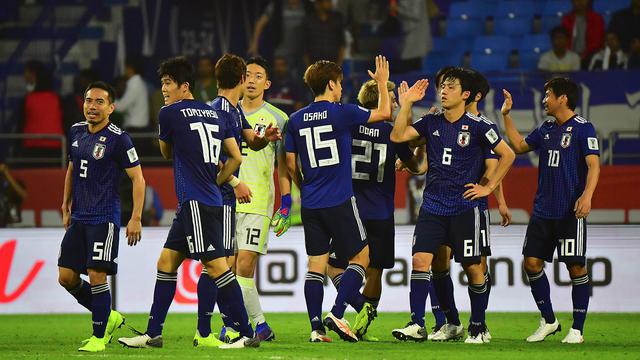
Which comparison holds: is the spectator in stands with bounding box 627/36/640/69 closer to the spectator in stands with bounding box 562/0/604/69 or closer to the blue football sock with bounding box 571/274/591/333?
the spectator in stands with bounding box 562/0/604/69

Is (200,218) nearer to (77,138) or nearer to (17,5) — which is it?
(77,138)

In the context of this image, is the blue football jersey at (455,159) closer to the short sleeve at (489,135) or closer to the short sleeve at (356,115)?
the short sleeve at (489,135)

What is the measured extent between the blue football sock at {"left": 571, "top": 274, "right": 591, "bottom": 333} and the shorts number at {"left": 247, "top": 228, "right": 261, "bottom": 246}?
2.61m

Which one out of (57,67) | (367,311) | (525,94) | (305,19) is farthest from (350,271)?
(57,67)

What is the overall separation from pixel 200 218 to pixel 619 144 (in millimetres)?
8494

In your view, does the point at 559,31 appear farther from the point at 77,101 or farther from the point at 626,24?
the point at 77,101

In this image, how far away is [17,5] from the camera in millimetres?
20766

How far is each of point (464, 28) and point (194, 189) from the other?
11.9 m

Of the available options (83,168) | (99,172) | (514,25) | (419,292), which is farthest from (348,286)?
(514,25)

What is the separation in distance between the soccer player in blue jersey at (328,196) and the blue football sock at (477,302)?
2.91ft

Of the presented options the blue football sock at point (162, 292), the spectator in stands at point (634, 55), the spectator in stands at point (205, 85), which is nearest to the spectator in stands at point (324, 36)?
the spectator in stands at point (205, 85)

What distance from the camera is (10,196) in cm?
1588

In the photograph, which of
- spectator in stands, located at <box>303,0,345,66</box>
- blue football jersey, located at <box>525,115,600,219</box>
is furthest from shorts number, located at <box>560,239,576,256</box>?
spectator in stands, located at <box>303,0,345,66</box>

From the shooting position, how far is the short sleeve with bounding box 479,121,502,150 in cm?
952
